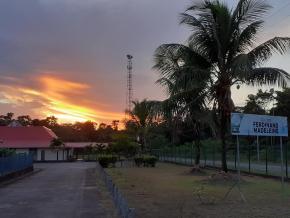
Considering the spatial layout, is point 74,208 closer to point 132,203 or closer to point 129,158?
point 132,203

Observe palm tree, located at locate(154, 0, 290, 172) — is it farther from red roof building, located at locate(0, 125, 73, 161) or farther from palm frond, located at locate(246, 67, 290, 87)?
red roof building, located at locate(0, 125, 73, 161)

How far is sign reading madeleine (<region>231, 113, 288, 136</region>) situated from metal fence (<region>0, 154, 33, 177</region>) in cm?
1677

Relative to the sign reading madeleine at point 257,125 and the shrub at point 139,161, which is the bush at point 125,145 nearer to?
the shrub at point 139,161

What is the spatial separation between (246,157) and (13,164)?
20.5 meters

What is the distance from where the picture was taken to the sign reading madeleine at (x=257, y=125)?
1597cm

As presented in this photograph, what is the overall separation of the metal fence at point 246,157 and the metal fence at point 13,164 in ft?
46.2

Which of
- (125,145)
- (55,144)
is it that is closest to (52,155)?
(55,144)

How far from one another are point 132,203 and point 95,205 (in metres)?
1.23

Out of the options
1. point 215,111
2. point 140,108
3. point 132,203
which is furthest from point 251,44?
point 140,108

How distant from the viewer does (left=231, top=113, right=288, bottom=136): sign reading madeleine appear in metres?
16.0

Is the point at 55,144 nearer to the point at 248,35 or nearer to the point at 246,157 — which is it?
the point at 246,157

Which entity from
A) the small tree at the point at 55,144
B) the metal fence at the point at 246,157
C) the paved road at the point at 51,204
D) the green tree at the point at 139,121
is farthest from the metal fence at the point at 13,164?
the small tree at the point at 55,144

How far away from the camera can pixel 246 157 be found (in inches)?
1812

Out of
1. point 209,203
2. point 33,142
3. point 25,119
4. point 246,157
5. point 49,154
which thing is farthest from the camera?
point 25,119
